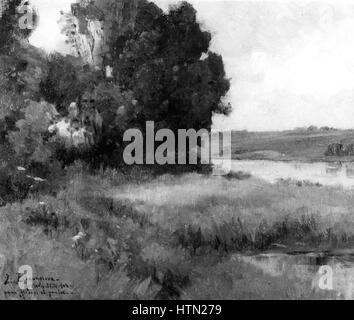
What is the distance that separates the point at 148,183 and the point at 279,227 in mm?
2056

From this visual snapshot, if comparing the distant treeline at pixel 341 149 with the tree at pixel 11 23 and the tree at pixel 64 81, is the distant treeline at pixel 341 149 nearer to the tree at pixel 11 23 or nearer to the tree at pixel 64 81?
the tree at pixel 64 81

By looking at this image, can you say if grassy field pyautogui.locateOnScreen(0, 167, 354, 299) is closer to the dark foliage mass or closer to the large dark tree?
the dark foliage mass

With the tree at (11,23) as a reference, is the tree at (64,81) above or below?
below

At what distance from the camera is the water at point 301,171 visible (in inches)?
348

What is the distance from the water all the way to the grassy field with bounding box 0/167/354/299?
14cm

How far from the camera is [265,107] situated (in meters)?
8.91

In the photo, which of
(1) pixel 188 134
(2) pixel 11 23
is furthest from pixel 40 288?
(2) pixel 11 23

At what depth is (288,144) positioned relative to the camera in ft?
29.6

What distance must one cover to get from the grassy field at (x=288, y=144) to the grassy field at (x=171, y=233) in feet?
1.47

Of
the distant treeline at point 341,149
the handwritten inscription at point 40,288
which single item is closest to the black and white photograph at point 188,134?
the distant treeline at point 341,149

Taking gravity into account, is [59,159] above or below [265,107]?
below

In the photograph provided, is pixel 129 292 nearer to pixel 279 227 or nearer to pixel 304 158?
pixel 279 227

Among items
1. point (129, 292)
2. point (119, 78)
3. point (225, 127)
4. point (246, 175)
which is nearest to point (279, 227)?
point (246, 175)
